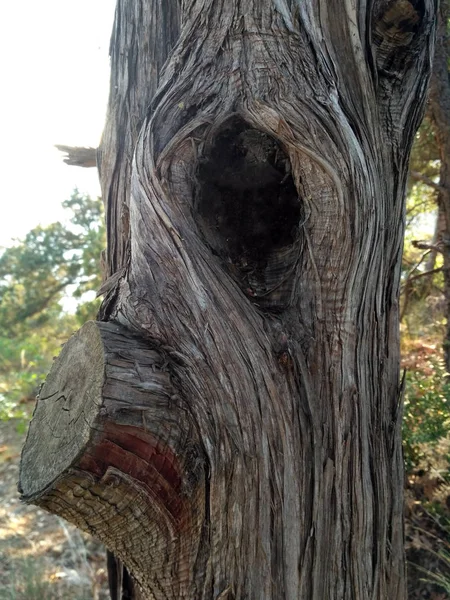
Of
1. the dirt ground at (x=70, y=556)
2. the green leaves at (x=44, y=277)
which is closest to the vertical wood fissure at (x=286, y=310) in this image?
the dirt ground at (x=70, y=556)

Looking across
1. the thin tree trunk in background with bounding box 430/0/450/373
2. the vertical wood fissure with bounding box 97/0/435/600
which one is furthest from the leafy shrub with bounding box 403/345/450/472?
the vertical wood fissure with bounding box 97/0/435/600

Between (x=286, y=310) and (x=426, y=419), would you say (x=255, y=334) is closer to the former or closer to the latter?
(x=286, y=310)

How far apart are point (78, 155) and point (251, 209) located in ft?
4.84

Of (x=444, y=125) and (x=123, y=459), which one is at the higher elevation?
(x=444, y=125)

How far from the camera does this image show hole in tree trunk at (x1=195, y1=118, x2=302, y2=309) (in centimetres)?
188

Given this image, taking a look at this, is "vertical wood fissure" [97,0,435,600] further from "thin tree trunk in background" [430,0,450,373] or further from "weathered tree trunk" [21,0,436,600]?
"thin tree trunk in background" [430,0,450,373]

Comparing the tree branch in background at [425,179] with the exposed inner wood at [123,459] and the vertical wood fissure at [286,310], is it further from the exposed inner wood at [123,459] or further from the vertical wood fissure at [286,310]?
the exposed inner wood at [123,459]

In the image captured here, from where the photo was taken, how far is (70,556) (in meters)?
4.32

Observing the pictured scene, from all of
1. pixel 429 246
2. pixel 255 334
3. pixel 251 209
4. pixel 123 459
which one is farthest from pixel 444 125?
pixel 123 459

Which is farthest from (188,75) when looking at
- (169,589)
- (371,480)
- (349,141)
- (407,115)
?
(169,589)

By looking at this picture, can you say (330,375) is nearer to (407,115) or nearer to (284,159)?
(284,159)

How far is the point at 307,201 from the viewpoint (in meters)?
1.79

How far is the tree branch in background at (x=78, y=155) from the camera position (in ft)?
9.66

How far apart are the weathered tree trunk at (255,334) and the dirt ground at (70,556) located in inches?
72.9
